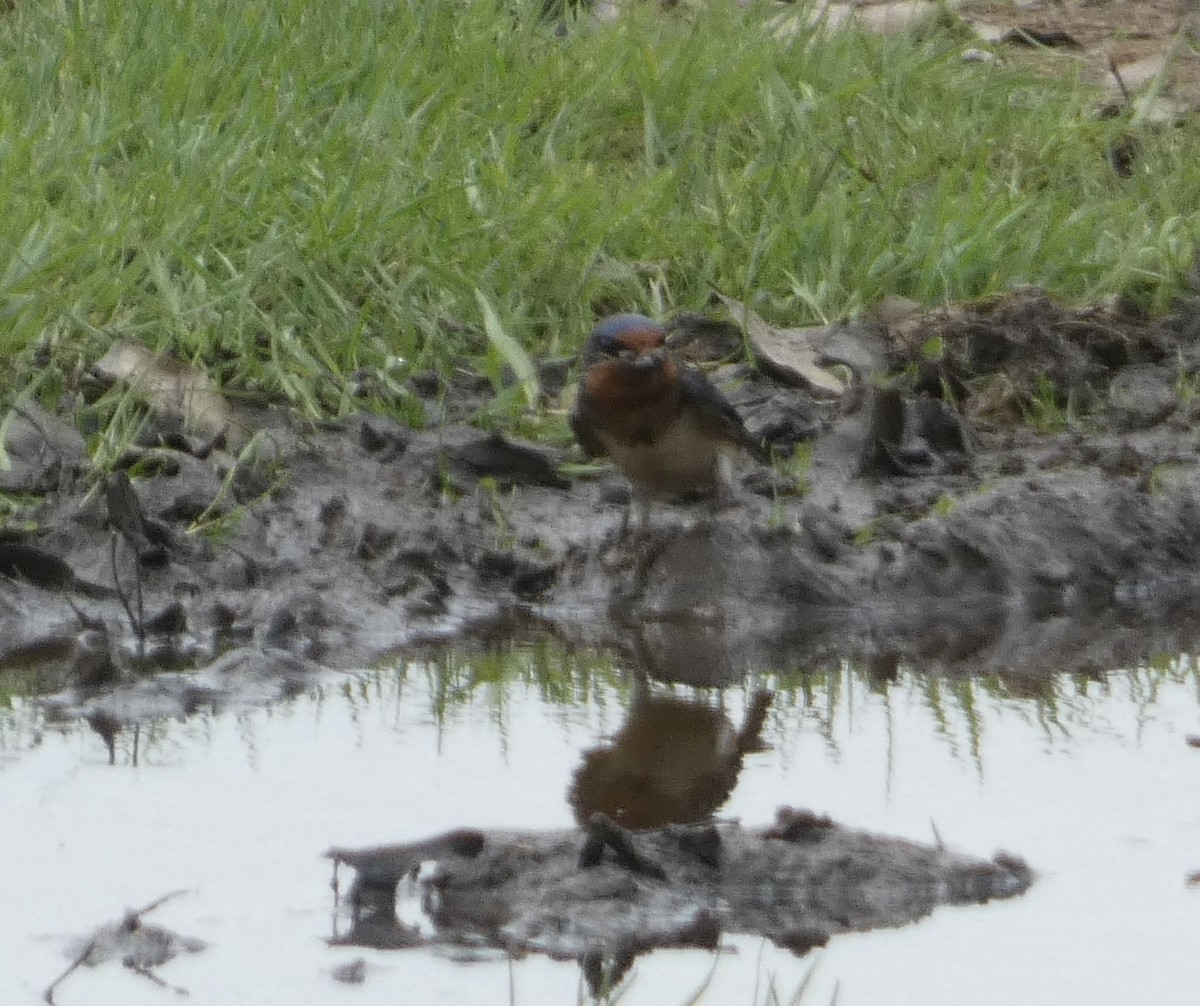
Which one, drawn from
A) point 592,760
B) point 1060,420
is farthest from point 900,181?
point 592,760

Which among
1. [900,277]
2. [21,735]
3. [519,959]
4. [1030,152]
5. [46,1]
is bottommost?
[519,959]

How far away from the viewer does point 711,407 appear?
5.51m

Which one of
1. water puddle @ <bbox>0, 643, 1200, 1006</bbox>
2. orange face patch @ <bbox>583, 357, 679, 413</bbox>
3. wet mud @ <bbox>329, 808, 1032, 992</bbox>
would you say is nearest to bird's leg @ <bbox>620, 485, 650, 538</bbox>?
orange face patch @ <bbox>583, 357, 679, 413</bbox>

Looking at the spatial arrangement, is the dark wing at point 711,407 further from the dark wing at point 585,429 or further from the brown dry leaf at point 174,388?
the brown dry leaf at point 174,388

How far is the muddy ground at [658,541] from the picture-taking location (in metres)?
4.76

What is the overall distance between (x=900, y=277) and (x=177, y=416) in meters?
2.22

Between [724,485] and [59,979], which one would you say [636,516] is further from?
[59,979]

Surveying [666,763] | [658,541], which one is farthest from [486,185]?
[666,763]

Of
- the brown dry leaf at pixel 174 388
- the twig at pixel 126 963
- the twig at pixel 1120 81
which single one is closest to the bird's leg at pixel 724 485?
the brown dry leaf at pixel 174 388

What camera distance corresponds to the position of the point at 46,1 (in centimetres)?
745

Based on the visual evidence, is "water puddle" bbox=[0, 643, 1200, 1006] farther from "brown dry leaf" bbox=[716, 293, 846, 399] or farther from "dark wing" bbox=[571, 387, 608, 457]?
"brown dry leaf" bbox=[716, 293, 846, 399]

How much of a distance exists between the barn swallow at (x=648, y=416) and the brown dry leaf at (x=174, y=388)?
87 centimetres

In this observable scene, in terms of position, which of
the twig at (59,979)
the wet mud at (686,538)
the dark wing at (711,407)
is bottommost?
the twig at (59,979)

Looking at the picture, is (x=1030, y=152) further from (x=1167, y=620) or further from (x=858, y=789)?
(x=858, y=789)
